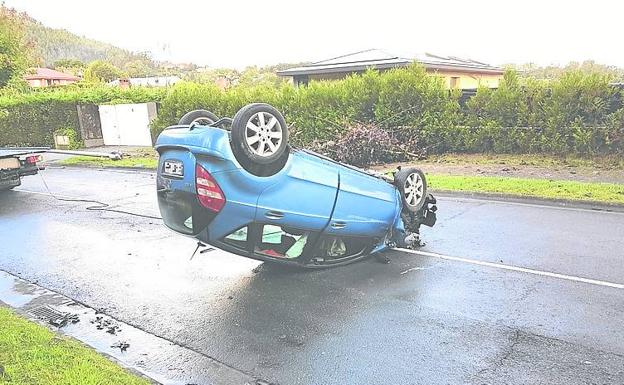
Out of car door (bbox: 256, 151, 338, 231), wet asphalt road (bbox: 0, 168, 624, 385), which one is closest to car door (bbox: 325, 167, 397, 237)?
car door (bbox: 256, 151, 338, 231)

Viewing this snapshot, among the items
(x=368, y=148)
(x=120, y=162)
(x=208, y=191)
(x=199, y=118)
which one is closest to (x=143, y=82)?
(x=120, y=162)

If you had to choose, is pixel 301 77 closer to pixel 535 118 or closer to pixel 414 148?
pixel 414 148

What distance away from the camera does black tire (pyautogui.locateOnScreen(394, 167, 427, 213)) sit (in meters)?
6.74

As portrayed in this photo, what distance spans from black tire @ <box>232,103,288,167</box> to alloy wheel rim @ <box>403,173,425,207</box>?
2.39 metres

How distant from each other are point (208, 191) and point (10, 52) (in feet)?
92.7

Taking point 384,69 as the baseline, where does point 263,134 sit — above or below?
below

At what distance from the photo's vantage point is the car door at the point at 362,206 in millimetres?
5699

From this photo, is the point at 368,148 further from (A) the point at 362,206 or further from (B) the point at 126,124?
(B) the point at 126,124

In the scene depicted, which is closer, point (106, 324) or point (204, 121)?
point (106, 324)

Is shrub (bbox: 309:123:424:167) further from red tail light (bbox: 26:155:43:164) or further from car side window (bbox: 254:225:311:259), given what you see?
car side window (bbox: 254:225:311:259)

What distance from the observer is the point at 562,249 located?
708 centimetres

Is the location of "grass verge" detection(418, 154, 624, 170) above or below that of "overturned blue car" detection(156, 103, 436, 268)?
below

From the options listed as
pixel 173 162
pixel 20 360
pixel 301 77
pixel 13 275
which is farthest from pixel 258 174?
pixel 301 77

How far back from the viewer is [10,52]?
2733 cm
